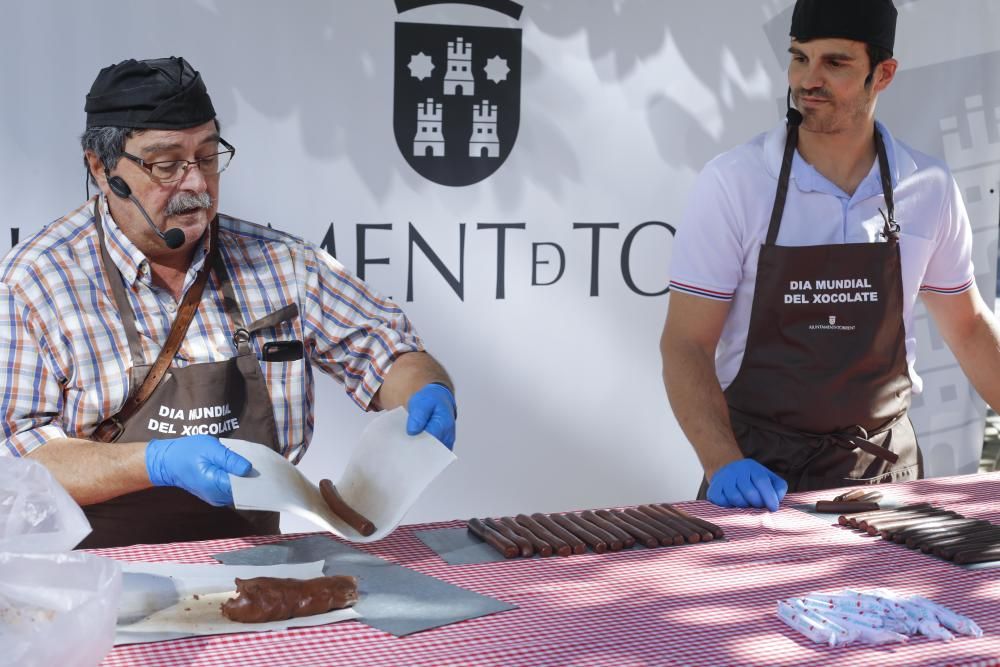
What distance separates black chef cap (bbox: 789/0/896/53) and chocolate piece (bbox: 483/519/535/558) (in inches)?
64.4

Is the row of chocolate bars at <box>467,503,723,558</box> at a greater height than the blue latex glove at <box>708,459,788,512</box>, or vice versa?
the blue latex glove at <box>708,459,788,512</box>

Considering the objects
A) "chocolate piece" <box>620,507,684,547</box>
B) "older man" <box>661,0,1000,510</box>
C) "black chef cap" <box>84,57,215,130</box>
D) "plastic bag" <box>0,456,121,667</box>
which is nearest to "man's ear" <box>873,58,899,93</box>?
"older man" <box>661,0,1000,510</box>

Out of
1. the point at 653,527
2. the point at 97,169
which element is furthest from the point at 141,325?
the point at 653,527

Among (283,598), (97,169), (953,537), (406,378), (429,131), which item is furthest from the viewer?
(429,131)

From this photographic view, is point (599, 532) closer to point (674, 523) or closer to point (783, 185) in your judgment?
point (674, 523)

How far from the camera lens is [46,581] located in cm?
169

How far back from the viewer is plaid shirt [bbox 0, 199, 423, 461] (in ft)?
8.43

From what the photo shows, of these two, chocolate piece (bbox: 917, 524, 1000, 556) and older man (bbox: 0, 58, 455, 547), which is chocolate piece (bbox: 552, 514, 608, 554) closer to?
older man (bbox: 0, 58, 455, 547)

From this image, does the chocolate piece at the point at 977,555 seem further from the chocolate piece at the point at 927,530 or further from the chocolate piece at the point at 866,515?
the chocolate piece at the point at 866,515

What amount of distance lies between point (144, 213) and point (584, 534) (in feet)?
3.98

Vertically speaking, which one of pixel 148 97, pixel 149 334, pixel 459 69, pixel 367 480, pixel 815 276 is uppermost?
pixel 459 69

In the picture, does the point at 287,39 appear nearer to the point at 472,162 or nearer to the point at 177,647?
the point at 472,162

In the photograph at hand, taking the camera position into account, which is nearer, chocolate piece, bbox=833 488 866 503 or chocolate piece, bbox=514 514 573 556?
chocolate piece, bbox=514 514 573 556

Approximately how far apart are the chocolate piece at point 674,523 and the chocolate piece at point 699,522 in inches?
0.8
